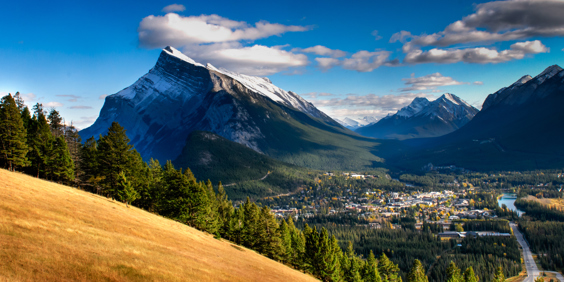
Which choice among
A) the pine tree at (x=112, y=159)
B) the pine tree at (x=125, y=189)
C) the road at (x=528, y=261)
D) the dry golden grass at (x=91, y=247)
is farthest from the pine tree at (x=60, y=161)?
the road at (x=528, y=261)

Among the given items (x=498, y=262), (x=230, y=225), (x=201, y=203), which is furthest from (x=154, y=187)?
(x=498, y=262)

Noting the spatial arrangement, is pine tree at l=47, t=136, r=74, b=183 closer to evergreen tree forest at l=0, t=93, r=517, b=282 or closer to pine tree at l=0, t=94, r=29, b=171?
evergreen tree forest at l=0, t=93, r=517, b=282

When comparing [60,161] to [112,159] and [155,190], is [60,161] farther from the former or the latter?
[155,190]

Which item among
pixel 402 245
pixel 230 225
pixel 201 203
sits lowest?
pixel 402 245

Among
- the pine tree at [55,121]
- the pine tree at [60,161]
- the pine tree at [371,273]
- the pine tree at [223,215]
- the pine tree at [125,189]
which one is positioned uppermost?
the pine tree at [55,121]

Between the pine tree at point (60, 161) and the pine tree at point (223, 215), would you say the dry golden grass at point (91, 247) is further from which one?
the pine tree at point (223, 215)

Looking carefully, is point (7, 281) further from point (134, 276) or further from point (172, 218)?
point (172, 218)

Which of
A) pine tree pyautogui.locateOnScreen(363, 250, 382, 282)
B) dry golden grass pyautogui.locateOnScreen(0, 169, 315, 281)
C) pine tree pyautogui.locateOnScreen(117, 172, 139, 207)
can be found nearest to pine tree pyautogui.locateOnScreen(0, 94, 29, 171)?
dry golden grass pyautogui.locateOnScreen(0, 169, 315, 281)
